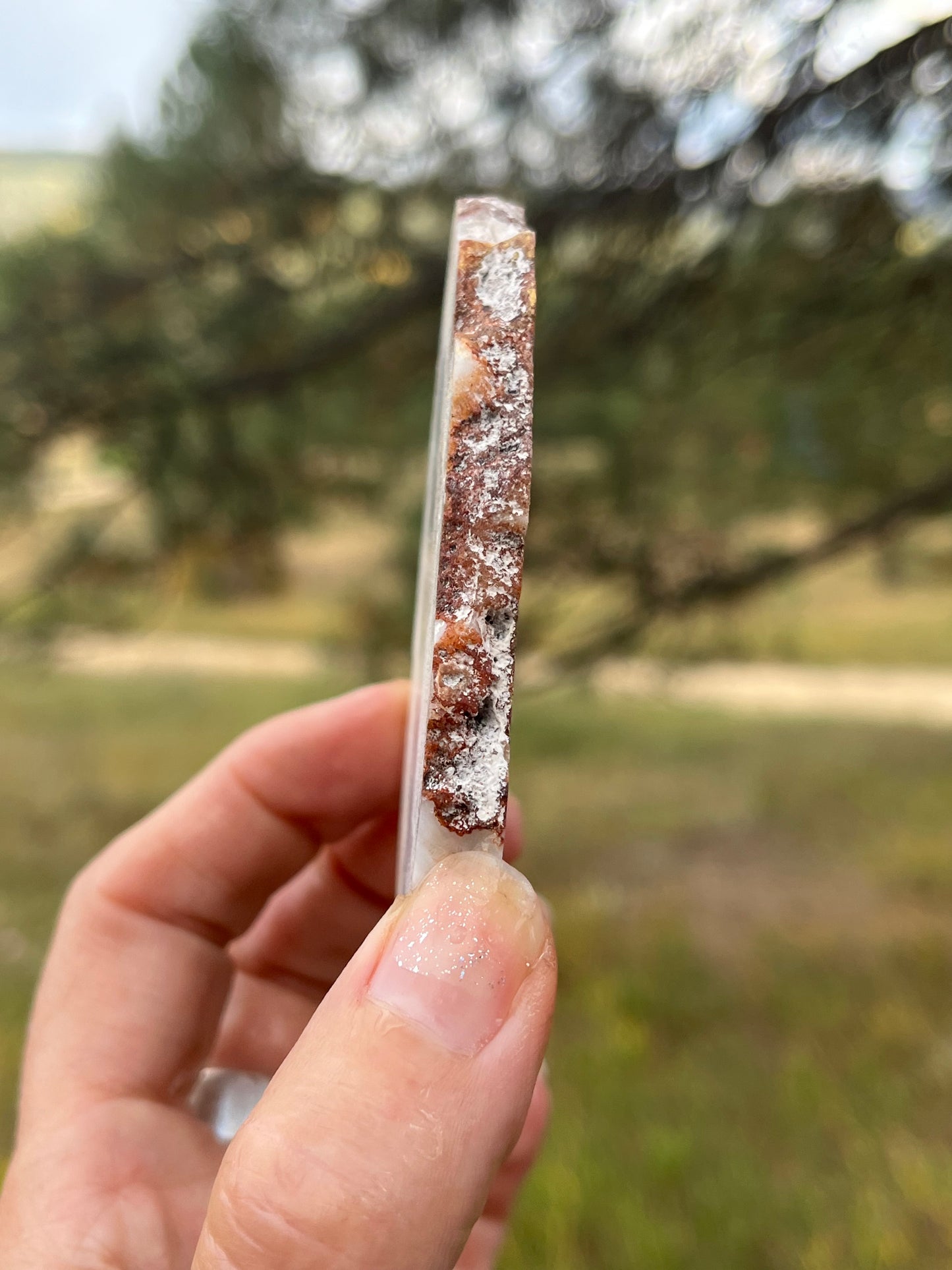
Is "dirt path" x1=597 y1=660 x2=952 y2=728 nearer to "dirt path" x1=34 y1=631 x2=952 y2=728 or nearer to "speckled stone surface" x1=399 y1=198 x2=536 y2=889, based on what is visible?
"dirt path" x1=34 y1=631 x2=952 y2=728

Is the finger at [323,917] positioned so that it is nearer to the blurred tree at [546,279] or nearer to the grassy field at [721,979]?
the grassy field at [721,979]

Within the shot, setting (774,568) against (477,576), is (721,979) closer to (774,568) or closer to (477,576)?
(774,568)

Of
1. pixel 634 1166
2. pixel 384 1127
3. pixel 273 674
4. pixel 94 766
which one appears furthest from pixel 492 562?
pixel 273 674

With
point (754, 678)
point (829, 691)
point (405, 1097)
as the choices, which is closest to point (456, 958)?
point (405, 1097)

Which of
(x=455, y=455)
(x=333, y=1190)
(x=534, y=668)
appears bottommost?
(x=333, y=1190)

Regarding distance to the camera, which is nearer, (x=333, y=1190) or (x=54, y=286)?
(x=333, y=1190)

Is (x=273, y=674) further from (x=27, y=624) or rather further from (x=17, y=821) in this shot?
(x=27, y=624)
